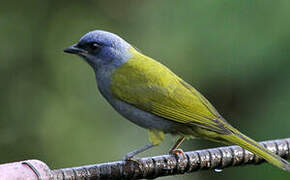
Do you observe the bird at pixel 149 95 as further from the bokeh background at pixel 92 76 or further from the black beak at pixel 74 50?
the bokeh background at pixel 92 76

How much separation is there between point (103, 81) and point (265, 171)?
88.1 inches

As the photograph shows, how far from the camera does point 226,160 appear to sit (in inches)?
143

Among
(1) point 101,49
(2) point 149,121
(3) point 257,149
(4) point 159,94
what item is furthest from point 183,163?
(1) point 101,49

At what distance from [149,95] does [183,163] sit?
687mm

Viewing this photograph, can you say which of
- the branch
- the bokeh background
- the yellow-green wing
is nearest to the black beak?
the yellow-green wing

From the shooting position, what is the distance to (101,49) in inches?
170

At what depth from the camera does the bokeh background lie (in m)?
5.62

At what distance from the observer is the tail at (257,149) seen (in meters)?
3.55

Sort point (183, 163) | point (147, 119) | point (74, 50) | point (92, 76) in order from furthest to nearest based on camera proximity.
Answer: point (92, 76), point (74, 50), point (147, 119), point (183, 163)

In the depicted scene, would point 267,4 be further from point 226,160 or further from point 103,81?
point 226,160

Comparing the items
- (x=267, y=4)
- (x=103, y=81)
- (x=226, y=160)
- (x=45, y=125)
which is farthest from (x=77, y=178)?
(x=267, y=4)

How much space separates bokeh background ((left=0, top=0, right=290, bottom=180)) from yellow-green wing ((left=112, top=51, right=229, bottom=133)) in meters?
1.39

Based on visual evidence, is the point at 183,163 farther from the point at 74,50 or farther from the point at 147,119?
the point at 74,50

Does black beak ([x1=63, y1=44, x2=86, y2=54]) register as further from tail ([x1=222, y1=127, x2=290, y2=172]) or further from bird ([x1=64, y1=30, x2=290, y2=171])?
tail ([x1=222, y1=127, x2=290, y2=172])
